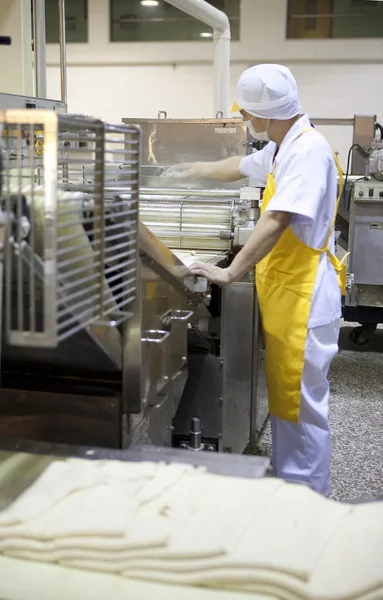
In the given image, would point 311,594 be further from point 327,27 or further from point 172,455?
point 327,27

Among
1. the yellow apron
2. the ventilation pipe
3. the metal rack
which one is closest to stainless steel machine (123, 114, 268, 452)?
the yellow apron

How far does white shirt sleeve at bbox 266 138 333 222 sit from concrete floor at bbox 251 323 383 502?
0.91 metres

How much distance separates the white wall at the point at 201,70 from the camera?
20.2 feet

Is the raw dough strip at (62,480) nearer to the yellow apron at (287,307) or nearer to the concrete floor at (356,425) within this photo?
the yellow apron at (287,307)

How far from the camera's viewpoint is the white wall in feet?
20.2

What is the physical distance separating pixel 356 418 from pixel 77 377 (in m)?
2.06

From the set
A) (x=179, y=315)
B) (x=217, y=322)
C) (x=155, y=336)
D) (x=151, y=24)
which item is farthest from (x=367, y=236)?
(x=151, y=24)

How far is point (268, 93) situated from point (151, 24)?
17.9 ft

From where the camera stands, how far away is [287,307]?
1812 mm

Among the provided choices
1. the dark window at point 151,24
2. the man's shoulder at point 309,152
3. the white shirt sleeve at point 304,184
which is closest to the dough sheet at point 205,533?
the white shirt sleeve at point 304,184

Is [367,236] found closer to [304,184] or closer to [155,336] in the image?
[304,184]

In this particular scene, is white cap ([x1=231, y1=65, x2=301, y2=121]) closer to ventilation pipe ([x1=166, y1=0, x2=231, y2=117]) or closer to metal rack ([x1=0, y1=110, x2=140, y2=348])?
metal rack ([x1=0, y1=110, x2=140, y2=348])

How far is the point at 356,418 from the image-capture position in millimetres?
2967

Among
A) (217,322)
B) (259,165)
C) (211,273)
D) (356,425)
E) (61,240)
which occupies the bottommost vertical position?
(356,425)
